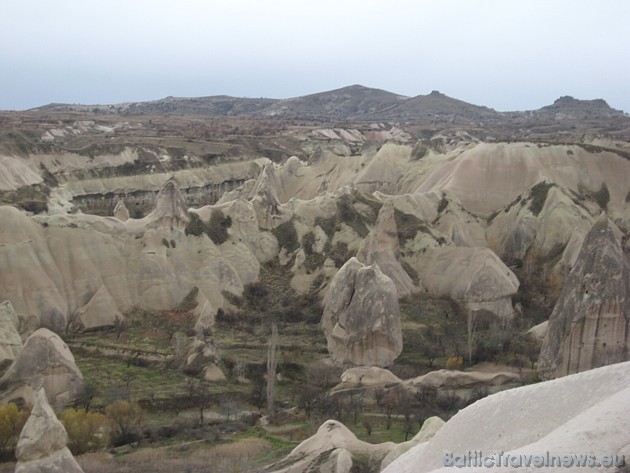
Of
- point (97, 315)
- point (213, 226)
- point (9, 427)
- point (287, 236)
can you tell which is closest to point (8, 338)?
point (97, 315)

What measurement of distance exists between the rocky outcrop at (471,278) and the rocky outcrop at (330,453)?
942 inches

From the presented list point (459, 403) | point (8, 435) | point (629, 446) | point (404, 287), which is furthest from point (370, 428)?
point (404, 287)

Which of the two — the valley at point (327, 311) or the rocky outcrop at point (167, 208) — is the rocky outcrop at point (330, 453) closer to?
the valley at point (327, 311)

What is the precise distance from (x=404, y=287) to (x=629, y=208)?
27.2m

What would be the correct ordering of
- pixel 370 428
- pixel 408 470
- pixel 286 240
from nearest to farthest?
pixel 408 470 < pixel 370 428 < pixel 286 240

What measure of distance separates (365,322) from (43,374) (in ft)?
43.3

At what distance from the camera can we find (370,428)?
22.5 metres

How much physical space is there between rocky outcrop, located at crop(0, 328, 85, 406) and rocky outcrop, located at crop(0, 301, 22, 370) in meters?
1.99

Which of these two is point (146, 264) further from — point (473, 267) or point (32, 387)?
point (473, 267)

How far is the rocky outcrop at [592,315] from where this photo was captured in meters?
23.3

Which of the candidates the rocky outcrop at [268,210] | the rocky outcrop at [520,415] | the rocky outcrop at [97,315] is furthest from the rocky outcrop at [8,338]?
the rocky outcrop at [520,415]

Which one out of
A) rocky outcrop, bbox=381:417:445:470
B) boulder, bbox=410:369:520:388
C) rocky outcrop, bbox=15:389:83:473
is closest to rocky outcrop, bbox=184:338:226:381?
boulder, bbox=410:369:520:388

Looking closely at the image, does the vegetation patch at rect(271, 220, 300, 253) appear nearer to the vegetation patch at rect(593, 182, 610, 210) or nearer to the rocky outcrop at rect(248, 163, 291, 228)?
the rocky outcrop at rect(248, 163, 291, 228)

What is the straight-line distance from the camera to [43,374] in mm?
A: 25188
